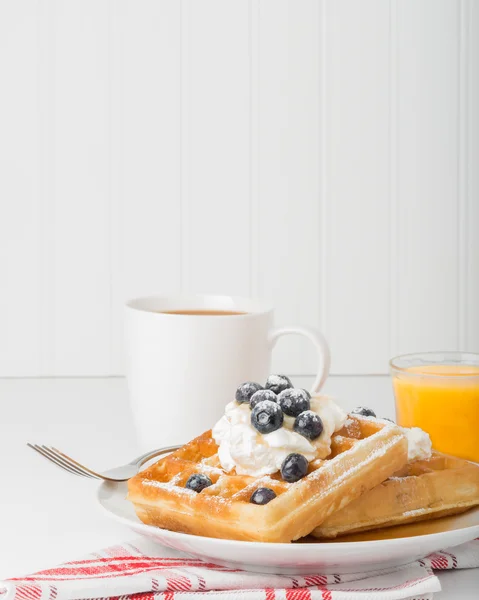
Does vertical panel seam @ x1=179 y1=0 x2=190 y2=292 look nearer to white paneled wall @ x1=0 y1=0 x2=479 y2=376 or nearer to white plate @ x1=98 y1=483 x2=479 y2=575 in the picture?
white paneled wall @ x1=0 y1=0 x2=479 y2=376

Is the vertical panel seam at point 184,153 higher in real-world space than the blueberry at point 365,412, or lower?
higher

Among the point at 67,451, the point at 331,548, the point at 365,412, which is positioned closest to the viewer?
the point at 331,548

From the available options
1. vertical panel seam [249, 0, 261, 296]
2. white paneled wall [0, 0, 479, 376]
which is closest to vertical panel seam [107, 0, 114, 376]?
white paneled wall [0, 0, 479, 376]

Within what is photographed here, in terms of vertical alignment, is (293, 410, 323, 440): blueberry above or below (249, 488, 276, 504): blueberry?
above

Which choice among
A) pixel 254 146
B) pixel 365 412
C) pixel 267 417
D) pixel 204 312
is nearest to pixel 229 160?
pixel 254 146

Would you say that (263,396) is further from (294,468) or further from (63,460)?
(63,460)

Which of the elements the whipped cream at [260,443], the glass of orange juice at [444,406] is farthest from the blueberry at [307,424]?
the glass of orange juice at [444,406]

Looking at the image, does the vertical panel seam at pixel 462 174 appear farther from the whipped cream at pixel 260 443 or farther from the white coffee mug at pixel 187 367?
the whipped cream at pixel 260 443
